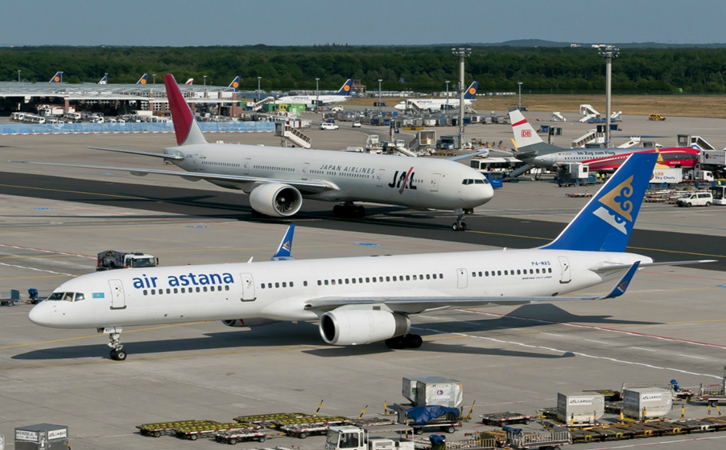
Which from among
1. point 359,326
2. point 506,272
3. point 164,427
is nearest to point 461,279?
point 506,272

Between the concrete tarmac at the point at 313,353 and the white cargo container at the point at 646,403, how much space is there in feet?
4.27

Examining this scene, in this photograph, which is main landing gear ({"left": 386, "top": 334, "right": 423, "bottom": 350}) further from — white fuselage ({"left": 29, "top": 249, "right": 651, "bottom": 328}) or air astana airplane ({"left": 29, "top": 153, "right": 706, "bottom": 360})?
white fuselage ({"left": 29, "top": 249, "right": 651, "bottom": 328})

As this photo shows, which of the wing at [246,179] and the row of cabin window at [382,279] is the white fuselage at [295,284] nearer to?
the row of cabin window at [382,279]

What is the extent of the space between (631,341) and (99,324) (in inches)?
795

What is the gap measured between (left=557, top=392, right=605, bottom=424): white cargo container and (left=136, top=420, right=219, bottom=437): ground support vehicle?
9.65m

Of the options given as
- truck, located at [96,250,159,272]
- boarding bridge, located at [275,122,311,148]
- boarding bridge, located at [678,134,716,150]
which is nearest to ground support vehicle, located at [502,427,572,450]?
truck, located at [96,250,159,272]

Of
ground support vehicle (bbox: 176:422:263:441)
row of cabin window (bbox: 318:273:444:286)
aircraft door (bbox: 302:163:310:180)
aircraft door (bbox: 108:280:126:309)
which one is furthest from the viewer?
aircraft door (bbox: 302:163:310:180)

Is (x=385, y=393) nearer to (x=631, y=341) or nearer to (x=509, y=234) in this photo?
(x=631, y=341)

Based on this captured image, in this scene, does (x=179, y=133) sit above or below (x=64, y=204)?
above

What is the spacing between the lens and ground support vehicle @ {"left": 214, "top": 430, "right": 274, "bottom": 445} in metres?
29.0

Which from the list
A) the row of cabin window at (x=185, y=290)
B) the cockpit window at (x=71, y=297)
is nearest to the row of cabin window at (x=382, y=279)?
the row of cabin window at (x=185, y=290)

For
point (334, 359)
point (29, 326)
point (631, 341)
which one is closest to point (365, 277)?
point (334, 359)

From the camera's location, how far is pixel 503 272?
43375 mm

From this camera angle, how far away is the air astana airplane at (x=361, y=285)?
37531mm
